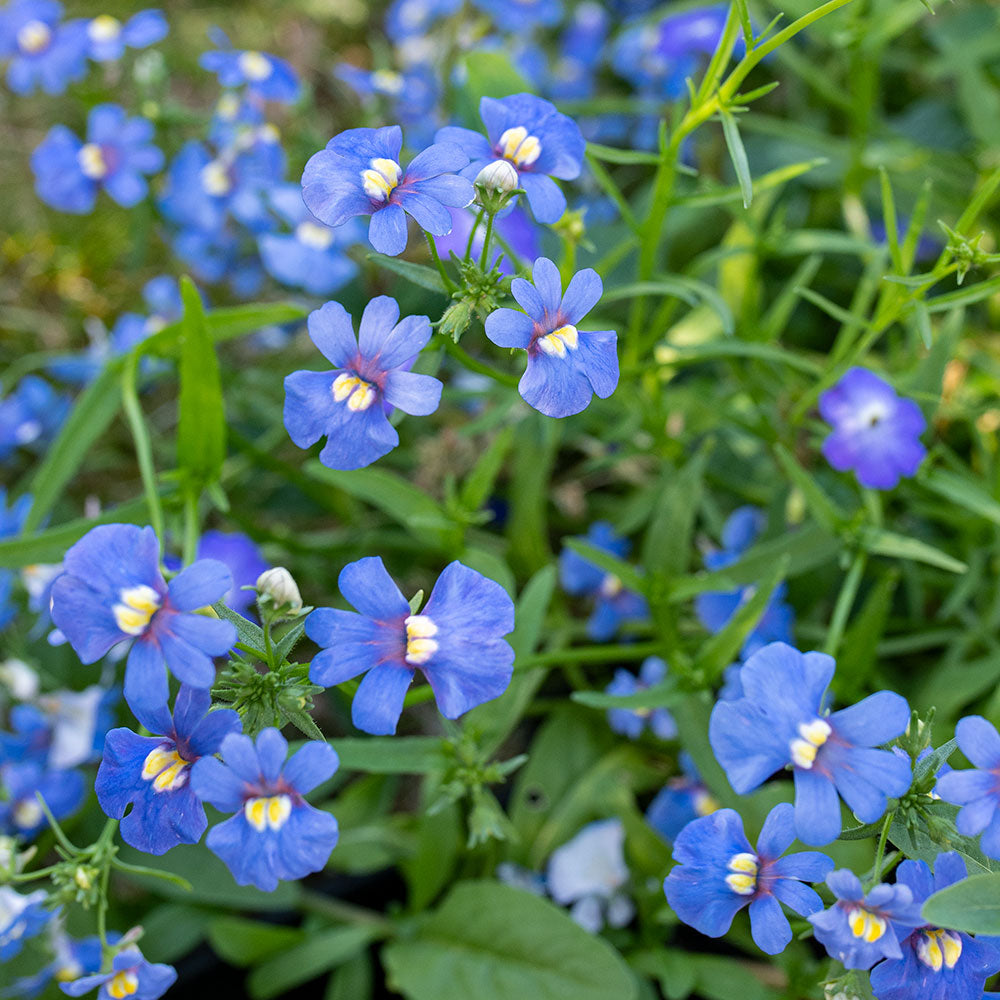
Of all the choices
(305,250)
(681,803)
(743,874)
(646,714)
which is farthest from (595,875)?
(305,250)

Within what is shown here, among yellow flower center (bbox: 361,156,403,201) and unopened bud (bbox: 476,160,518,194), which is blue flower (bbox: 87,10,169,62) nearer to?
yellow flower center (bbox: 361,156,403,201)

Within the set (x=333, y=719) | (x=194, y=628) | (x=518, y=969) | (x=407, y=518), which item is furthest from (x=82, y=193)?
(x=518, y=969)

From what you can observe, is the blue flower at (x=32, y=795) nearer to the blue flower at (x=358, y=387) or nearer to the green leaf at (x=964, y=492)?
the blue flower at (x=358, y=387)

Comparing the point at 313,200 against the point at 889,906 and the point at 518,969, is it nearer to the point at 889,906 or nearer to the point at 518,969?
the point at 889,906

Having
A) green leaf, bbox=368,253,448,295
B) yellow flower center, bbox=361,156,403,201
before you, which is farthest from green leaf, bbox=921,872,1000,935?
yellow flower center, bbox=361,156,403,201

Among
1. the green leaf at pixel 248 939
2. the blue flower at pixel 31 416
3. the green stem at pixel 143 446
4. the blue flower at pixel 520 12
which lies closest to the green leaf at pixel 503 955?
the green leaf at pixel 248 939

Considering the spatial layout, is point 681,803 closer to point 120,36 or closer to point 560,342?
point 560,342
